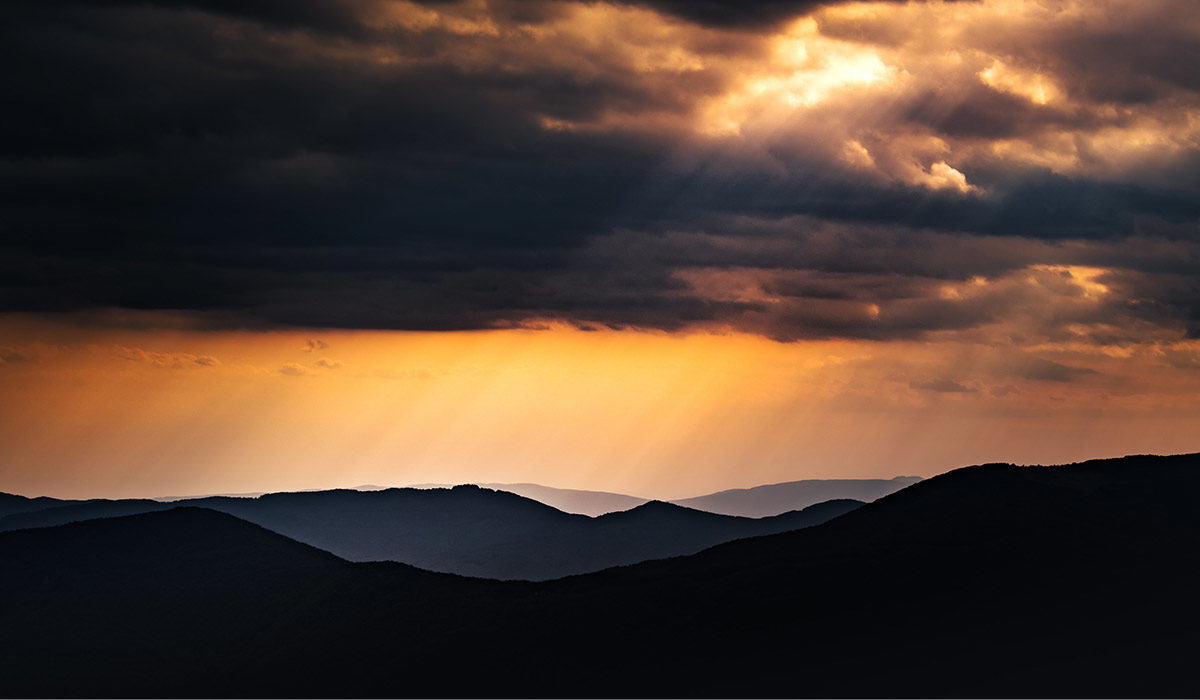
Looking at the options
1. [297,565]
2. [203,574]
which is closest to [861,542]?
[297,565]

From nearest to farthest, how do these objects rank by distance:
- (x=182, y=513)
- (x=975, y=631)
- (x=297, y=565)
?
(x=975, y=631)
(x=297, y=565)
(x=182, y=513)

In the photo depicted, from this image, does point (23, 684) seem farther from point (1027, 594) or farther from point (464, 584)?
point (1027, 594)

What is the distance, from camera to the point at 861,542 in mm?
146375

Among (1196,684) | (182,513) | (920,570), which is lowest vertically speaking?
(1196,684)

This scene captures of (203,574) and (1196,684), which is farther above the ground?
(203,574)

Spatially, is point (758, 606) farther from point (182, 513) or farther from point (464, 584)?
point (182, 513)

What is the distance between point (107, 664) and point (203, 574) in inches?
1205

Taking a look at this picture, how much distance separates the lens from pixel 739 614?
427 feet

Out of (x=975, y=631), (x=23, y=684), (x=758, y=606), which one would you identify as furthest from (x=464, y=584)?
(x=975, y=631)

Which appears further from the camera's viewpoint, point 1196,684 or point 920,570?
point 920,570

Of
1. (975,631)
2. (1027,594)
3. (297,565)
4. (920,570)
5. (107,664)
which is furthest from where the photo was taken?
Result: (297,565)

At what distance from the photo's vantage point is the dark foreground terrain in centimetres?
11300

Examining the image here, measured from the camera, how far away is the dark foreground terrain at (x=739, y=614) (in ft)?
371

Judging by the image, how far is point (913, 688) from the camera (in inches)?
4136
